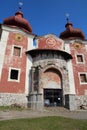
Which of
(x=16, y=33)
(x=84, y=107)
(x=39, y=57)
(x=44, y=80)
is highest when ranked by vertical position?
(x=16, y=33)

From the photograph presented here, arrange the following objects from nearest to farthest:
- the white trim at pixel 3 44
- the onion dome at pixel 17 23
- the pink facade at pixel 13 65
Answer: the pink facade at pixel 13 65 → the white trim at pixel 3 44 → the onion dome at pixel 17 23

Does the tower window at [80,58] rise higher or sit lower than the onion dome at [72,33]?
lower

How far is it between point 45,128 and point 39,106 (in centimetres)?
809

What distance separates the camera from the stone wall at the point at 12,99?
1483 centimetres

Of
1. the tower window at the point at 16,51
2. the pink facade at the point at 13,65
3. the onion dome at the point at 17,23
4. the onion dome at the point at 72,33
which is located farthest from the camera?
the onion dome at the point at 72,33

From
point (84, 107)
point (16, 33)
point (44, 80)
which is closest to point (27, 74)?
point (44, 80)

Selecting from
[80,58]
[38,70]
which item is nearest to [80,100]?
[80,58]

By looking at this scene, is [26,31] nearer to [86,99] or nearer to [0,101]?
[0,101]

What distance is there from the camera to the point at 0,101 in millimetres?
14656

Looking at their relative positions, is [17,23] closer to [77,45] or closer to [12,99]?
[77,45]

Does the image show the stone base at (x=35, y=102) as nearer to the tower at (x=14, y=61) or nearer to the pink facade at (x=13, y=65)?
the tower at (x=14, y=61)

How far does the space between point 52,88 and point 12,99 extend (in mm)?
4839

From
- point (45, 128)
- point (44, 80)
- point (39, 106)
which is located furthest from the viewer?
point (44, 80)

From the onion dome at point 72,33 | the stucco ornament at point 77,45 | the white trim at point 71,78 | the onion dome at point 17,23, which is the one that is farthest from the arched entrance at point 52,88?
the onion dome at point 72,33
